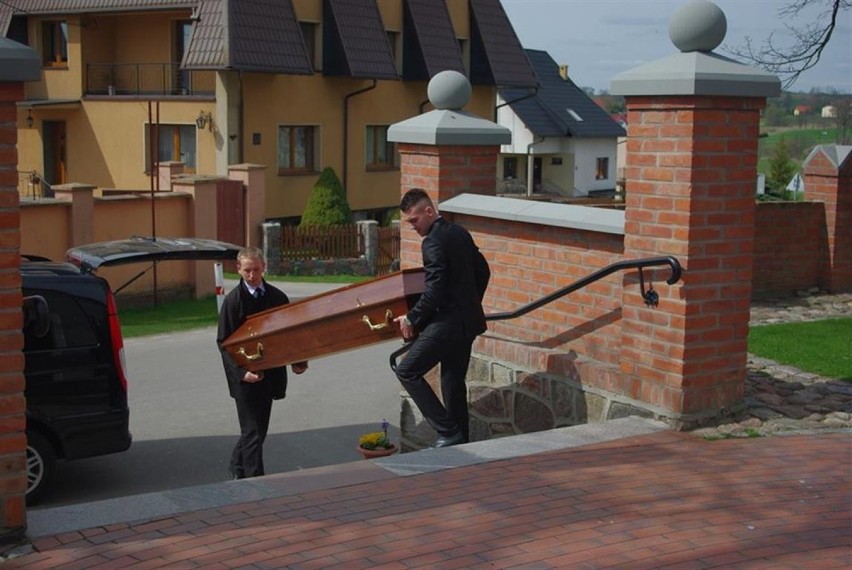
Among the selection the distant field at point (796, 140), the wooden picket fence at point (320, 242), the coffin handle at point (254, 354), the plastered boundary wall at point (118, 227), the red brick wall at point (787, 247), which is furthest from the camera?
the distant field at point (796, 140)

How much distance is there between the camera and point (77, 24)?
108 ft

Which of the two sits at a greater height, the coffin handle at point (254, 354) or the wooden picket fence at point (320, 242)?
the coffin handle at point (254, 354)

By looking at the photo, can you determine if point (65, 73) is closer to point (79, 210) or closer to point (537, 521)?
point (79, 210)

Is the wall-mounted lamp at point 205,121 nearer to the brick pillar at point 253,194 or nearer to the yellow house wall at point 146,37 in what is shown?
the yellow house wall at point 146,37

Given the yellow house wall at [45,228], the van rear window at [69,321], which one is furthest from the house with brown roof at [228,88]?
the van rear window at [69,321]

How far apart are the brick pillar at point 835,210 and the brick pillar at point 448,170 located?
7292 mm

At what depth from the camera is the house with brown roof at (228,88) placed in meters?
30.7

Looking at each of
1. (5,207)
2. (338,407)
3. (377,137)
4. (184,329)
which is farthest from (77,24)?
(5,207)

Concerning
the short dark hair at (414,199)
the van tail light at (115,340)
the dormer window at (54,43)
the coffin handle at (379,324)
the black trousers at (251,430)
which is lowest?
the black trousers at (251,430)

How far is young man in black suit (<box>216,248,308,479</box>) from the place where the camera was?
7516 millimetres

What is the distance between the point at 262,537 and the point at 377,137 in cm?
3197

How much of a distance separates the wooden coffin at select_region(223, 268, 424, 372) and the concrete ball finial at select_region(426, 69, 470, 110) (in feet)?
7.09

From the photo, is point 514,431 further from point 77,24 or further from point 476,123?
point 77,24

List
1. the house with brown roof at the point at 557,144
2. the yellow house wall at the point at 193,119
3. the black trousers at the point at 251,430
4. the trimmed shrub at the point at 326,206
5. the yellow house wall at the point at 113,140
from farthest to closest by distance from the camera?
1. the house with brown roof at the point at 557,144
2. the yellow house wall at the point at 113,140
3. the yellow house wall at the point at 193,119
4. the trimmed shrub at the point at 326,206
5. the black trousers at the point at 251,430
